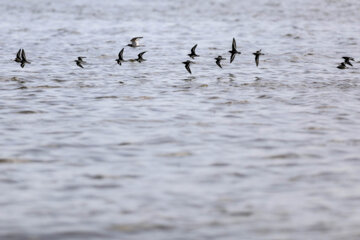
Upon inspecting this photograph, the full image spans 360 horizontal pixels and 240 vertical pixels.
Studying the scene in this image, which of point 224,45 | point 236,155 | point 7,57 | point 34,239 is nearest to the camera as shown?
point 34,239

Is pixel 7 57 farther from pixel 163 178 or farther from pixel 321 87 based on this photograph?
pixel 163 178

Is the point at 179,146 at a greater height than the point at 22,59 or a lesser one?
lesser

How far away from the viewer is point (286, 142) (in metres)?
16.9

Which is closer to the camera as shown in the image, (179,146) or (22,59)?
(179,146)

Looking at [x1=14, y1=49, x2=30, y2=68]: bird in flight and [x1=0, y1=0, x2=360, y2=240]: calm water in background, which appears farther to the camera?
[x1=14, y1=49, x2=30, y2=68]: bird in flight

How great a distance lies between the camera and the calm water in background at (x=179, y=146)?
11898mm

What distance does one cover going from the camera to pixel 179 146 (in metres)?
16.6

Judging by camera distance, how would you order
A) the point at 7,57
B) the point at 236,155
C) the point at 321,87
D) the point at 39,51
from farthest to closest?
the point at 39,51 → the point at 7,57 → the point at 321,87 → the point at 236,155

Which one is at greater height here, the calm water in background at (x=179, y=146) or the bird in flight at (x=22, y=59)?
the bird in flight at (x=22, y=59)

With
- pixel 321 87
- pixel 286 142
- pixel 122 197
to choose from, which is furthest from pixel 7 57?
pixel 122 197

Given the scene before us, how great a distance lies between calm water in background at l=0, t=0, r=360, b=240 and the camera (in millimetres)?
11898

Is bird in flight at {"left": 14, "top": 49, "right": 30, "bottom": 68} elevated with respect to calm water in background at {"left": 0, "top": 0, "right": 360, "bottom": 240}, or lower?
elevated

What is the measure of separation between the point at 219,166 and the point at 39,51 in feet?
74.6

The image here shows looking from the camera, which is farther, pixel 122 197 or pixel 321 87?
pixel 321 87
